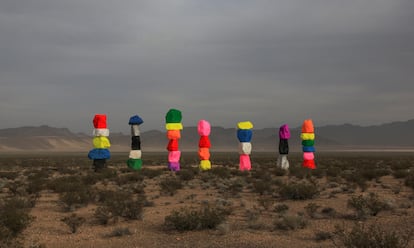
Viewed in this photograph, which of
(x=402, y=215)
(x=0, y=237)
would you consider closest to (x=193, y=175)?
(x=402, y=215)

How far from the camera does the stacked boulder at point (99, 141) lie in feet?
95.8

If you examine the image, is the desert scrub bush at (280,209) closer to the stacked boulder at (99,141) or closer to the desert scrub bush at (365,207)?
the desert scrub bush at (365,207)

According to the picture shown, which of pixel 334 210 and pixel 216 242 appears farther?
pixel 334 210

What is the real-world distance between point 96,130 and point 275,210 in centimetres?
1832

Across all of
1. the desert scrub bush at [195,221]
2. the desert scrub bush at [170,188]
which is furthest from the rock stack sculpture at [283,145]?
the desert scrub bush at [195,221]

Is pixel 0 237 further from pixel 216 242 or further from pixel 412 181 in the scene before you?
pixel 412 181

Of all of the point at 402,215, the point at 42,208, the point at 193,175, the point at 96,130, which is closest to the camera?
the point at 402,215

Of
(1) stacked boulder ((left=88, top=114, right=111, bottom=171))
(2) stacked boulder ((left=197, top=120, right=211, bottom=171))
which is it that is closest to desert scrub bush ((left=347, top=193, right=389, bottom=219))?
(2) stacked boulder ((left=197, top=120, right=211, bottom=171))

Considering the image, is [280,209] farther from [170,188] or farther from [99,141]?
[99,141]

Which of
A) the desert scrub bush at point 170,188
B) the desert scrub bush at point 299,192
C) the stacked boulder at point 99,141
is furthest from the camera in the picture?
the stacked boulder at point 99,141

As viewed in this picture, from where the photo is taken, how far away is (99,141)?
2922 cm

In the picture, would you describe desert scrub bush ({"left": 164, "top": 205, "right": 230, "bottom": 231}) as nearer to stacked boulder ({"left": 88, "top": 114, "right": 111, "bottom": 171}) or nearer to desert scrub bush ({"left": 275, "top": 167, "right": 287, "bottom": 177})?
desert scrub bush ({"left": 275, "top": 167, "right": 287, "bottom": 177})

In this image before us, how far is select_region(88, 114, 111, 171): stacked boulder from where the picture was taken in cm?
2919

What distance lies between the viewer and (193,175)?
27.2 metres
